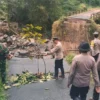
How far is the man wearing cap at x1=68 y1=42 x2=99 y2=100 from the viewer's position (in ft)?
20.7

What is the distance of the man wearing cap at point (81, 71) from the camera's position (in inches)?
248

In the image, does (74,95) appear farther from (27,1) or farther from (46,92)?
(27,1)

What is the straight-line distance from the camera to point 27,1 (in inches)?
1193

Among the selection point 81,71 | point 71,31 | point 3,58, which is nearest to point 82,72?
point 81,71

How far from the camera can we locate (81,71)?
642cm

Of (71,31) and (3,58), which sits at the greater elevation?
(71,31)

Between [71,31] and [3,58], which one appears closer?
[3,58]

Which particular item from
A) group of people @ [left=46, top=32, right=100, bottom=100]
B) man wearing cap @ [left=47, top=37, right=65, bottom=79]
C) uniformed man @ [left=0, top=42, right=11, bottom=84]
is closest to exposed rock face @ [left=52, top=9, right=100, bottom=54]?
man wearing cap @ [left=47, top=37, right=65, bottom=79]

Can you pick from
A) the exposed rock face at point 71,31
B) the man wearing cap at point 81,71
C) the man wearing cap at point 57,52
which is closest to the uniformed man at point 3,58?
the man wearing cap at point 57,52

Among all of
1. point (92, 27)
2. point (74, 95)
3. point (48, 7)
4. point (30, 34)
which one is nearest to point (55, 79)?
point (30, 34)

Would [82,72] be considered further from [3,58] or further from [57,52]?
[3,58]

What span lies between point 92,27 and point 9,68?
31.7 ft

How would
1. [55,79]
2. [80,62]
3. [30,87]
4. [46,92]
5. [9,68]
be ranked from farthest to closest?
[9,68]
[55,79]
[30,87]
[46,92]
[80,62]

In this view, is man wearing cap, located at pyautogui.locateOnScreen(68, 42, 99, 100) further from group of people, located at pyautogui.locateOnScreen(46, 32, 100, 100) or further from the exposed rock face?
the exposed rock face
